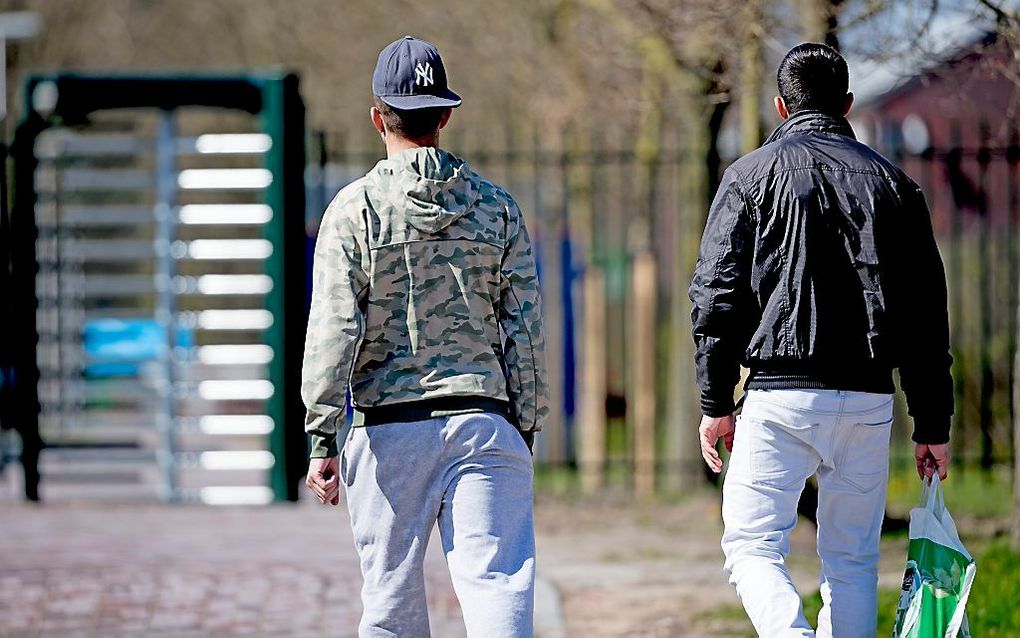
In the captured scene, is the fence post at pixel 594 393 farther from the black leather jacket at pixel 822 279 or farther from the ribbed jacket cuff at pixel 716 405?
the black leather jacket at pixel 822 279

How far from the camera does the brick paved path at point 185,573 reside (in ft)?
22.4

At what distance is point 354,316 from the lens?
158 inches

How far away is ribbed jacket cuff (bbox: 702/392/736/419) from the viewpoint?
172 inches

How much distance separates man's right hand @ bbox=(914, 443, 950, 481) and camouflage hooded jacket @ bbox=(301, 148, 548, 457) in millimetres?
1242

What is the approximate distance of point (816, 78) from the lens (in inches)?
176

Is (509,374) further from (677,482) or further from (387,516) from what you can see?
(677,482)

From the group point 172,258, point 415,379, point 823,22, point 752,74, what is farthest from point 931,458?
point 172,258

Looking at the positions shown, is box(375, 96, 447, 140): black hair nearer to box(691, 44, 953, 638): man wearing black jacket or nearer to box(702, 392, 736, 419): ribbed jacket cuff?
box(691, 44, 953, 638): man wearing black jacket

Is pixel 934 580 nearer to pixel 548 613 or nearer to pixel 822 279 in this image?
pixel 822 279

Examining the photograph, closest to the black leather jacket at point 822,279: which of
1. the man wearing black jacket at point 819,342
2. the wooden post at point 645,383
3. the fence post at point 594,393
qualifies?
the man wearing black jacket at point 819,342

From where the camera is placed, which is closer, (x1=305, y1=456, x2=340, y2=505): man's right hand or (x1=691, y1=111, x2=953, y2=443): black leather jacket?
(x1=305, y1=456, x2=340, y2=505): man's right hand

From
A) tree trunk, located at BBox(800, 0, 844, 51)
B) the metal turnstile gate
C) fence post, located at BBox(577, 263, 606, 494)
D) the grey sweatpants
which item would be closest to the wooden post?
fence post, located at BBox(577, 263, 606, 494)

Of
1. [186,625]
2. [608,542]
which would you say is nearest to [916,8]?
[608,542]

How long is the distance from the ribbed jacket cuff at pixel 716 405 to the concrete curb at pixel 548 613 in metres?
2.30
